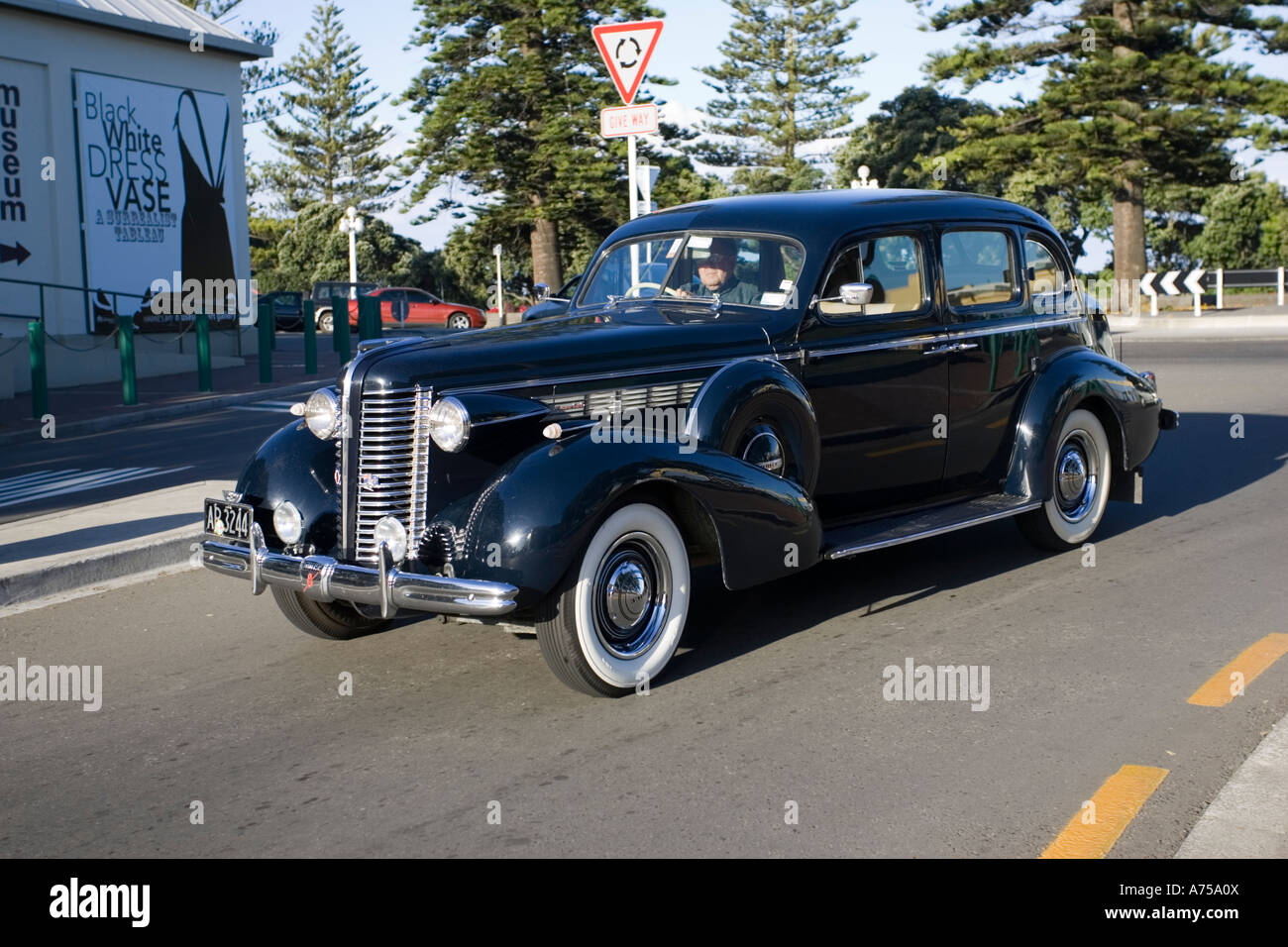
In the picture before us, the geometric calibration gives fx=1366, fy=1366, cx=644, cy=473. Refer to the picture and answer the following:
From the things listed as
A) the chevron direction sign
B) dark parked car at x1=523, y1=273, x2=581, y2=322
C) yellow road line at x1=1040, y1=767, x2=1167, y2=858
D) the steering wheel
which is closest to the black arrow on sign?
dark parked car at x1=523, y1=273, x2=581, y2=322

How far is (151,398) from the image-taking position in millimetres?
17984

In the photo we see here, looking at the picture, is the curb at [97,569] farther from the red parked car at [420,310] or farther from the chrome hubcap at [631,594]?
the red parked car at [420,310]

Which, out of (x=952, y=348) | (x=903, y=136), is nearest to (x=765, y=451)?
(x=952, y=348)

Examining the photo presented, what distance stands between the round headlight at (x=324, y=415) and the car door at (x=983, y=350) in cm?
335

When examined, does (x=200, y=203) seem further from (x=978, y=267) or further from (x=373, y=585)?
(x=373, y=585)

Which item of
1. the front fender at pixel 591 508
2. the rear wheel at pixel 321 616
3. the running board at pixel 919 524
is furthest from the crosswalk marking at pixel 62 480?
the running board at pixel 919 524

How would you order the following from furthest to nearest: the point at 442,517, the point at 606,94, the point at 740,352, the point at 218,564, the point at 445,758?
the point at 606,94 → the point at 740,352 → the point at 218,564 → the point at 442,517 → the point at 445,758

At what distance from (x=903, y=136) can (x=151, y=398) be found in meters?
41.5

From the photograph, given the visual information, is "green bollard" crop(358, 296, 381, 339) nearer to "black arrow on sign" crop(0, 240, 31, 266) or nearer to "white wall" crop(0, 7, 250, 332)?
"white wall" crop(0, 7, 250, 332)

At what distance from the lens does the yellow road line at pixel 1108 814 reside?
3953 mm
